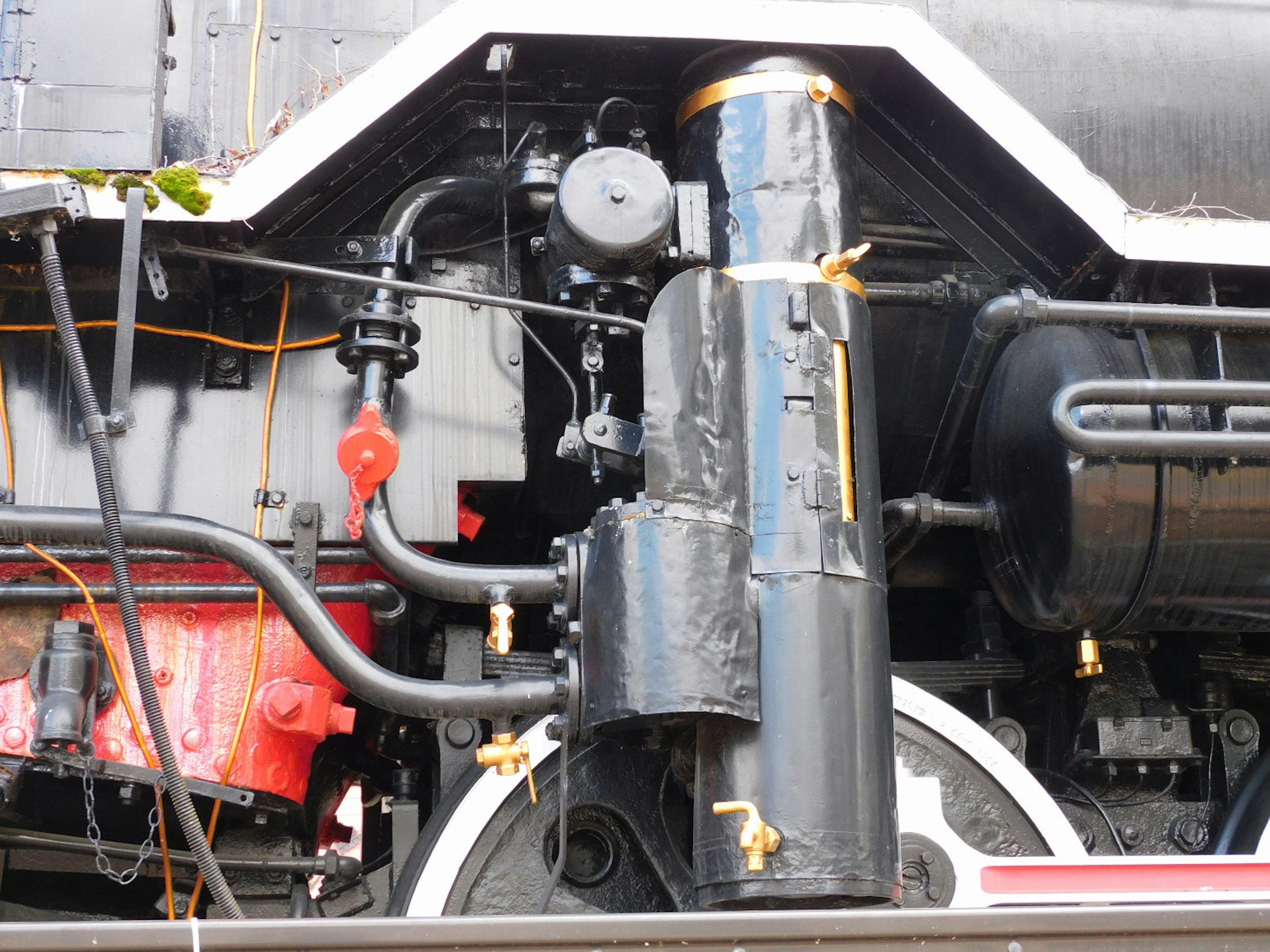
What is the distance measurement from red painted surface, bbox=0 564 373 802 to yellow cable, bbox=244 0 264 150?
0.82 m

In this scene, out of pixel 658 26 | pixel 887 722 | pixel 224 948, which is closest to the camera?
pixel 224 948

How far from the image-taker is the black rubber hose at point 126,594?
1.73 meters

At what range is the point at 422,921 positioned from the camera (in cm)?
143

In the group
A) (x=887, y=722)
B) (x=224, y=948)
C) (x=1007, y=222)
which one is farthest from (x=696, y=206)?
(x=224, y=948)

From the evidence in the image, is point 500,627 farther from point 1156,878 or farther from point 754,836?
point 1156,878

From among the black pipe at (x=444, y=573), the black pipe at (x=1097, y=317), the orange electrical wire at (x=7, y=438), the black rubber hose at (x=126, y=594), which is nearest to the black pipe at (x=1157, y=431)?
the black pipe at (x=1097, y=317)

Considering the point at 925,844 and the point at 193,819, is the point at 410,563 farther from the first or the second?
the point at 925,844

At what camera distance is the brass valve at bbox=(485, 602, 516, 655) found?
1.89 m

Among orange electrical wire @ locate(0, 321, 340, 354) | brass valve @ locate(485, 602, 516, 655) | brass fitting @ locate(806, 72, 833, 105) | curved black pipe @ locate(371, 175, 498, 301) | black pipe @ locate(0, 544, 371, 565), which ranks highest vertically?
brass fitting @ locate(806, 72, 833, 105)

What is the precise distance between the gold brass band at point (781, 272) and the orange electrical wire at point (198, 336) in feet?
2.44

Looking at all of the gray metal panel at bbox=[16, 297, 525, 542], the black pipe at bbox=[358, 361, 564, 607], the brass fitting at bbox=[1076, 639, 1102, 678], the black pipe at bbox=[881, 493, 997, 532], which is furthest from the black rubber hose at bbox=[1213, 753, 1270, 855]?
the gray metal panel at bbox=[16, 297, 525, 542]

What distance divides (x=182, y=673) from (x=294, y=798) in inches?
11.3

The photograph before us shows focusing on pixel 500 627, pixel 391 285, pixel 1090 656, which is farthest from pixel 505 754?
pixel 1090 656

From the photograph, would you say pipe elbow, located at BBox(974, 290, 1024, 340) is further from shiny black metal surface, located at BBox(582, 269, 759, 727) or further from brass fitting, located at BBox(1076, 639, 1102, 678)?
brass fitting, located at BBox(1076, 639, 1102, 678)
